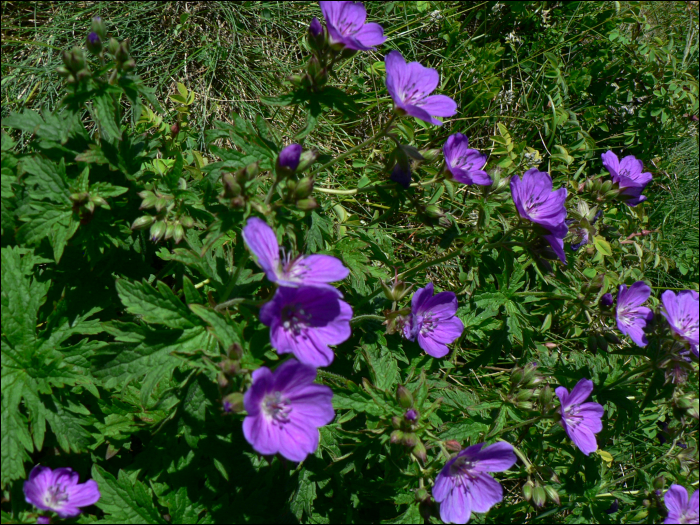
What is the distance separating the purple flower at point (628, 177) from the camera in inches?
139

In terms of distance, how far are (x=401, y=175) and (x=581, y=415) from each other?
166cm

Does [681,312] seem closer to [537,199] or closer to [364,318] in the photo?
[537,199]

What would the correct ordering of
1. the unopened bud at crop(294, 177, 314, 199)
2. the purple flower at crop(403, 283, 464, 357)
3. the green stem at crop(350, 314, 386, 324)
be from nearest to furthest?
the unopened bud at crop(294, 177, 314, 199) → the green stem at crop(350, 314, 386, 324) → the purple flower at crop(403, 283, 464, 357)

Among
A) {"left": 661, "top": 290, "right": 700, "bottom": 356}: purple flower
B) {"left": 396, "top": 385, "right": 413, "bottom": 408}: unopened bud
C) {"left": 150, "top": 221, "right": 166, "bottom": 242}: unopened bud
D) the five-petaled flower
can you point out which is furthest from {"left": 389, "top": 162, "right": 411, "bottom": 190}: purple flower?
{"left": 661, "top": 290, "right": 700, "bottom": 356}: purple flower

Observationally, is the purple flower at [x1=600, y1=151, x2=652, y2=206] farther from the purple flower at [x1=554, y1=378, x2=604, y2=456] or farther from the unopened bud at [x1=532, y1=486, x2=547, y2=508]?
the unopened bud at [x1=532, y1=486, x2=547, y2=508]

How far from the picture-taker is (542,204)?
306cm

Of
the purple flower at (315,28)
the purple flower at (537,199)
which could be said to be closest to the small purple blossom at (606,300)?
the purple flower at (537,199)

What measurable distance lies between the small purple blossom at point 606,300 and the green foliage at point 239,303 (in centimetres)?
6

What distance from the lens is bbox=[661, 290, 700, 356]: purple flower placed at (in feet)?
9.57

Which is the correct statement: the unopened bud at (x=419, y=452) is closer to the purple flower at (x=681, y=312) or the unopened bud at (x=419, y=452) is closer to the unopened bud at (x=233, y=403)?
the unopened bud at (x=233, y=403)

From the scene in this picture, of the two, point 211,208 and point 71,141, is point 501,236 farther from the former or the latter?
point 71,141

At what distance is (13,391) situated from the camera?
2340 millimetres

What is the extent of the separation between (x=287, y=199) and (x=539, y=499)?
2.06 m

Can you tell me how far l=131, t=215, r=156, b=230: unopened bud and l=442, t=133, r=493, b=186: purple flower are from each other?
5.20ft
